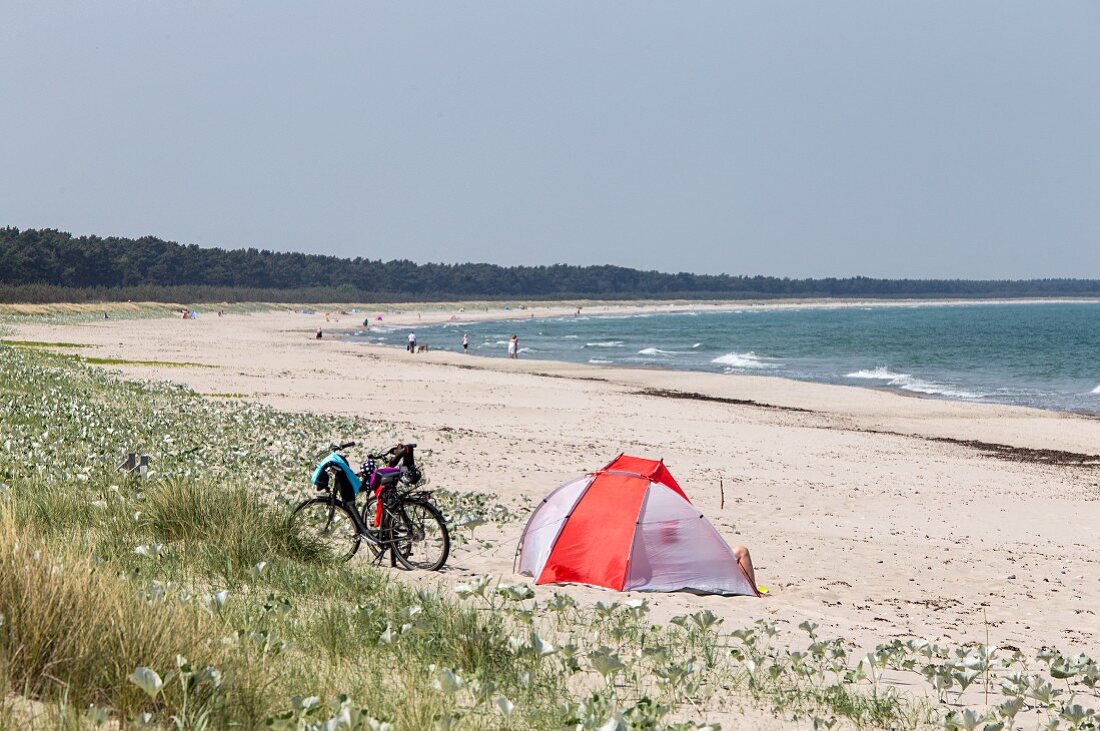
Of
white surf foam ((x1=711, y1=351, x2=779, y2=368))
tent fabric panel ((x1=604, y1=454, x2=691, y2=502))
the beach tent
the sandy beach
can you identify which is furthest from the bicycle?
white surf foam ((x1=711, y1=351, x2=779, y2=368))

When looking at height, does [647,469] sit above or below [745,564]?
above

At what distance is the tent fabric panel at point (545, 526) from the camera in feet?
38.5

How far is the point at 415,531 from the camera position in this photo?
35.1ft

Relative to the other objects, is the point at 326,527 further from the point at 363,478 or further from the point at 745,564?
the point at 745,564

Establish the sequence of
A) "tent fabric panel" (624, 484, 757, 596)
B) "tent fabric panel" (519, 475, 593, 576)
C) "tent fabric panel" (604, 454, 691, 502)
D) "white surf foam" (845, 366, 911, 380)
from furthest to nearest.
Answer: "white surf foam" (845, 366, 911, 380)
"tent fabric panel" (604, 454, 691, 502)
"tent fabric panel" (519, 475, 593, 576)
"tent fabric panel" (624, 484, 757, 596)

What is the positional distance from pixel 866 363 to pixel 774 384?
2051cm

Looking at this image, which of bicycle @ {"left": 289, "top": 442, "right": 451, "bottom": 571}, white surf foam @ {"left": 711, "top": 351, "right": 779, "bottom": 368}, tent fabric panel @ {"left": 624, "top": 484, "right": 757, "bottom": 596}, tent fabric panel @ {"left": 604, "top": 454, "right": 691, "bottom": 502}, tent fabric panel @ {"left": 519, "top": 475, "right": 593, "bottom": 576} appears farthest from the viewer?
white surf foam @ {"left": 711, "top": 351, "right": 779, "bottom": 368}

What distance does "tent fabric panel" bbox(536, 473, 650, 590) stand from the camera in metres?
11.4

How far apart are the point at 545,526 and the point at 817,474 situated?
10.5 metres

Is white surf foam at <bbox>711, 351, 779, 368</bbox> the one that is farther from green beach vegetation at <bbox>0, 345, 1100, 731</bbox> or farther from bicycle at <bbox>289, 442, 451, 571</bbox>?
green beach vegetation at <bbox>0, 345, 1100, 731</bbox>

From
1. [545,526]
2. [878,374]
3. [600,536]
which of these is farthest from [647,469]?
[878,374]

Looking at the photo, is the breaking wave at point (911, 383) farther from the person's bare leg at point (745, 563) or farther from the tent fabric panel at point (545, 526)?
the tent fabric panel at point (545, 526)

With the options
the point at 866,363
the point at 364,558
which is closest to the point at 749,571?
the point at 364,558

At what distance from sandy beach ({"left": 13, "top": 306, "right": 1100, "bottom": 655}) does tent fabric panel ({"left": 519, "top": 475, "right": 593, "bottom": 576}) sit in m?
0.47
